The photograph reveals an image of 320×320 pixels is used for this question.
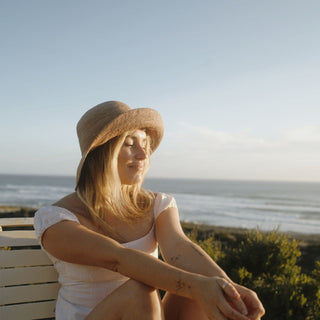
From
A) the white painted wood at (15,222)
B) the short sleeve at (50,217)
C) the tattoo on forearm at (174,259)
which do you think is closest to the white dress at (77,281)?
the short sleeve at (50,217)

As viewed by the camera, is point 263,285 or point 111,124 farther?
point 263,285

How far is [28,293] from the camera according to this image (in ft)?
7.63

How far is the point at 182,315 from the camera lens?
1923 millimetres

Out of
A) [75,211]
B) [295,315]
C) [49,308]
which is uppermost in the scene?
[75,211]

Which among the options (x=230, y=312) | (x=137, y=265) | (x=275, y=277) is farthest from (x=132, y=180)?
(x=275, y=277)

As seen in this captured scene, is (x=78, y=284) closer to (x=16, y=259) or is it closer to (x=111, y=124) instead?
(x=16, y=259)

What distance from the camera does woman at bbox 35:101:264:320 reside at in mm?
1636

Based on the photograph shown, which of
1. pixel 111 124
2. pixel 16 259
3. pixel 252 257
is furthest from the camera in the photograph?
pixel 252 257

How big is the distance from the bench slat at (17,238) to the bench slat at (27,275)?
172 millimetres

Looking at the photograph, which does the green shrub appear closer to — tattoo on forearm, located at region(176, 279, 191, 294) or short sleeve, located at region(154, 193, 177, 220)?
short sleeve, located at region(154, 193, 177, 220)

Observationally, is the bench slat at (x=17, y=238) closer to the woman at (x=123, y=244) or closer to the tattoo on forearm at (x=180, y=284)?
the woman at (x=123, y=244)

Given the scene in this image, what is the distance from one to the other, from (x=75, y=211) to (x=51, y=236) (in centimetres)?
23

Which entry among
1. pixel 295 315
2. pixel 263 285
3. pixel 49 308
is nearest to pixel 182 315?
pixel 49 308

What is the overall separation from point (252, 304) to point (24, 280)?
1.56 m
